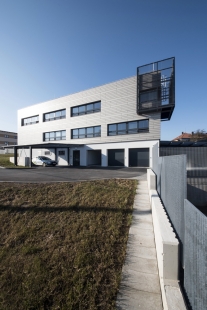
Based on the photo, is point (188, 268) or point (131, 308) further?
point (131, 308)

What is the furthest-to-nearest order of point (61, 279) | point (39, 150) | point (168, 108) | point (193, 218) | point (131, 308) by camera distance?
point (39, 150)
point (168, 108)
point (61, 279)
point (131, 308)
point (193, 218)

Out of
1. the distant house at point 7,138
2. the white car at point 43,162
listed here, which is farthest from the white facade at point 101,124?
the distant house at point 7,138

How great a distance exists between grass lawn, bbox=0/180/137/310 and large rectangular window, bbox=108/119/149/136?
49.6 ft

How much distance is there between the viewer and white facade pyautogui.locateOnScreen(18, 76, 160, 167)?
65.6ft

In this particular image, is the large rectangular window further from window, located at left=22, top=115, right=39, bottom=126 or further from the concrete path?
window, located at left=22, top=115, right=39, bottom=126

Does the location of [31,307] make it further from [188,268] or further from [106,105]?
[106,105]

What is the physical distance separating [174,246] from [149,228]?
2.01 meters

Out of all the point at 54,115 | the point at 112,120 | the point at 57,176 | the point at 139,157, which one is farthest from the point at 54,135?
the point at 57,176

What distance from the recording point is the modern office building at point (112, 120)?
1873cm

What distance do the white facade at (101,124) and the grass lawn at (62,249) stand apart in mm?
14837

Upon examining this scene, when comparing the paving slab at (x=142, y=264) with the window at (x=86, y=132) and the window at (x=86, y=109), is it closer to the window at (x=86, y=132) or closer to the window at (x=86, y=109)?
the window at (x=86, y=132)

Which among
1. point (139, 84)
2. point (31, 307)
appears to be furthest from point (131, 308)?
point (139, 84)

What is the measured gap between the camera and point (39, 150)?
28.6 metres

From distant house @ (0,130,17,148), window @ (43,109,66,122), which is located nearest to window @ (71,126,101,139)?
window @ (43,109,66,122)
